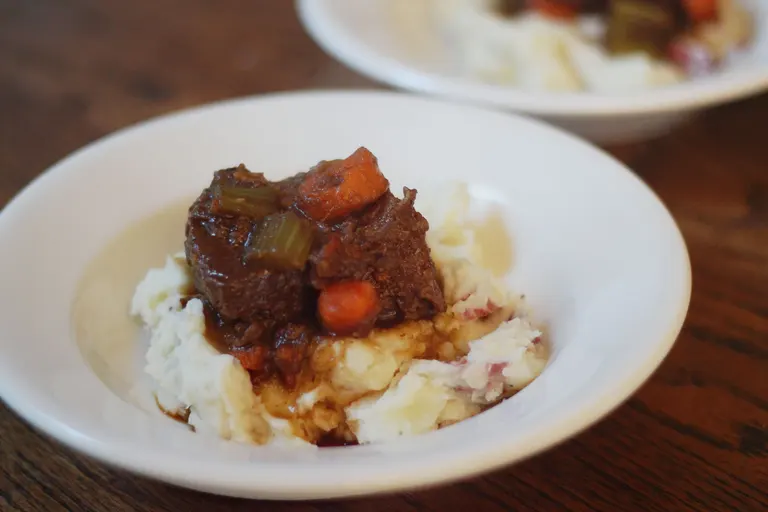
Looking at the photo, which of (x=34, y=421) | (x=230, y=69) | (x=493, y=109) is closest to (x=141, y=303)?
(x=34, y=421)

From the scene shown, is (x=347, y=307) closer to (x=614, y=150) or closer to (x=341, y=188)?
(x=341, y=188)

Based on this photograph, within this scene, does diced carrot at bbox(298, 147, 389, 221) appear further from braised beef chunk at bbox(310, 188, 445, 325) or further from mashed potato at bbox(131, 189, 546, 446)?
mashed potato at bbox(131, 189, 546, 446)

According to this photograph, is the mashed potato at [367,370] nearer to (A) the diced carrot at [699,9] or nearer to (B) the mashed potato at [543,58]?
(B) the mashed potato at [543,58]

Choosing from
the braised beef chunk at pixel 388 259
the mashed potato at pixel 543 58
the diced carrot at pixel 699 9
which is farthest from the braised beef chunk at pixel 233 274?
the diced carrot at pixel 699 9

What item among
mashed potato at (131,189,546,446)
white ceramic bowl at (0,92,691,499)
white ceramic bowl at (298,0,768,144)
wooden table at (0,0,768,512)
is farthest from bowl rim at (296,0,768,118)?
mashed potato at (131,189,546,446)

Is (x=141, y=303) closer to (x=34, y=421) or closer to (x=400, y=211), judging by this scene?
(x=34, y=421)

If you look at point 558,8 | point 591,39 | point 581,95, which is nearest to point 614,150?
point 581,95
